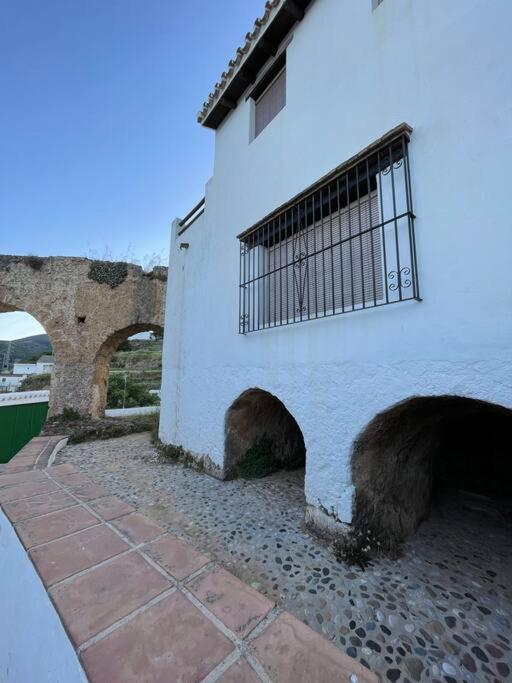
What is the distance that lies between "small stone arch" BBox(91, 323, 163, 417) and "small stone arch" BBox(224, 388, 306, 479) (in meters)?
5.52

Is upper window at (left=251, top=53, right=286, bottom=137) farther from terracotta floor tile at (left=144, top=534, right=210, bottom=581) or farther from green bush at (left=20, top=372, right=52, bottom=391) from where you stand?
green bush at (left=20, top=372, right=52, bottom=391)

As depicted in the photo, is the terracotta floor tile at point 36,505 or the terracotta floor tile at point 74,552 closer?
the terracotta floor tile at point 74,552

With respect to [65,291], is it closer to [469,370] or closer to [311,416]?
[311,416]

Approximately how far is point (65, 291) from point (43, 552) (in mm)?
8300

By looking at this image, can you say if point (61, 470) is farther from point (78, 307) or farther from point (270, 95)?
point (270, 95)

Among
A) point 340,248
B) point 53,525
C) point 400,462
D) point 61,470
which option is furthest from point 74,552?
point 340,248

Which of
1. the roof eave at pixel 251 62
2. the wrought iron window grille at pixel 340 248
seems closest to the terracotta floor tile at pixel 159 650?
the wrought iron window grille at pixel 340 248

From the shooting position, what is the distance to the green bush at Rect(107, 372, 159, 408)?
51.6ft

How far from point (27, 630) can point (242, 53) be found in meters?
7.08

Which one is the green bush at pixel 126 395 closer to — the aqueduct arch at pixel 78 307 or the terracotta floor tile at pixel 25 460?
the aqueduct arch at pixel 78 307

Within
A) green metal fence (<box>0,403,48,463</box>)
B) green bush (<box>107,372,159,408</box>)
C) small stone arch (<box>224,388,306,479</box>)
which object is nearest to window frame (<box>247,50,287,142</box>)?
small stone arch (<box>224,388,306,479</box>)

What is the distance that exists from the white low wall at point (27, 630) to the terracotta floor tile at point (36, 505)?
0.25 ft

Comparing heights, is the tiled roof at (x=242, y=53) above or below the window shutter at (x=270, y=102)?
above

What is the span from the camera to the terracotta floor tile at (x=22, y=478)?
3549mm
